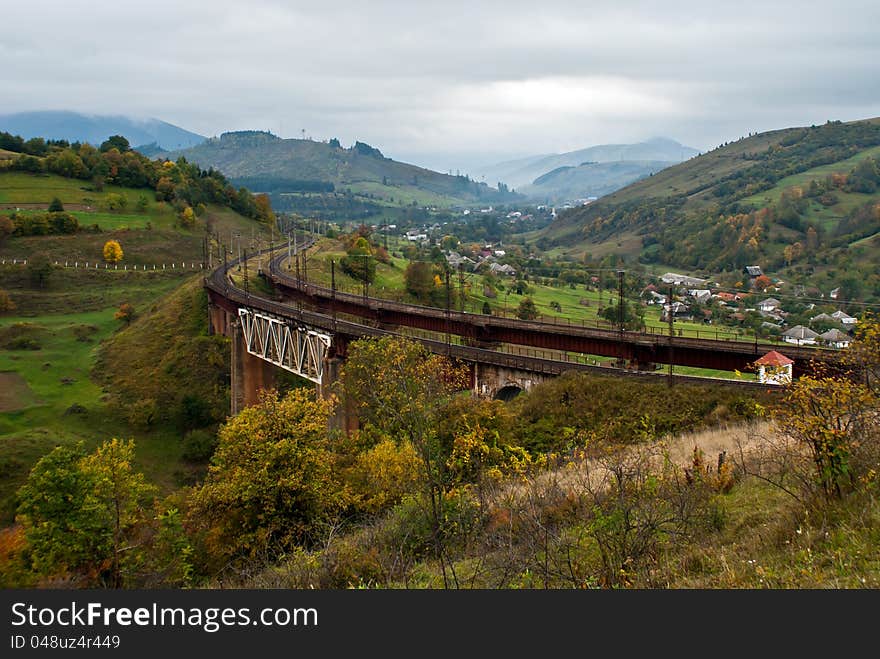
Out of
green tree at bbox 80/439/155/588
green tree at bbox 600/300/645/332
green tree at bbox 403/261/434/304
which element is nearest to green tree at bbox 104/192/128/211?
green tree at bbox 403/261/434/304

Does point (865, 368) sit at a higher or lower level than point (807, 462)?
higher

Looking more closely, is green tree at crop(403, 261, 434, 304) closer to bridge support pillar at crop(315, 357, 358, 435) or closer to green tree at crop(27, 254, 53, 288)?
bridge support pillar at crop(315, 357, 358, 435)

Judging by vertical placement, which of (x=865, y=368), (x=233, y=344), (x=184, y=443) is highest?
(x=865, y=368)

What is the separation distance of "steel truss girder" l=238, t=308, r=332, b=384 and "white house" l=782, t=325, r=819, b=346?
54229 mm

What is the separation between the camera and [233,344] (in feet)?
207

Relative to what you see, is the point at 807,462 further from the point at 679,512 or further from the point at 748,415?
the point at 748,415

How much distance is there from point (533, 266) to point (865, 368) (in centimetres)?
14525

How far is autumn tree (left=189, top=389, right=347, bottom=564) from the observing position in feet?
71.3

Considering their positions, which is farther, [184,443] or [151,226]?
A: [151,226]

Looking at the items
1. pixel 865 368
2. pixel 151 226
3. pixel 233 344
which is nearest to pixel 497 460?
pixel 865 368

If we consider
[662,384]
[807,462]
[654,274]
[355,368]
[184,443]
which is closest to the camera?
[807,462]

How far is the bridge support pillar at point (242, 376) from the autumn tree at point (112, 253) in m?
47.3

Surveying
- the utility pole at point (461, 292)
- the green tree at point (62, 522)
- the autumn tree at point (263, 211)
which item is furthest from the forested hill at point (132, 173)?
the green tree at point (62, 522)

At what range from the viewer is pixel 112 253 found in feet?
326
